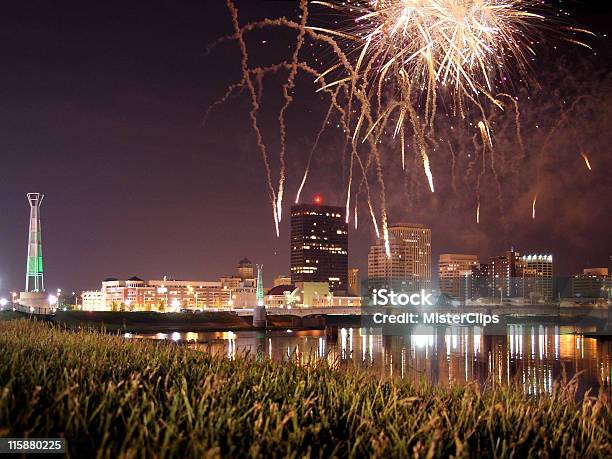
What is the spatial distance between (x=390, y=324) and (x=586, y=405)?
10889 cm

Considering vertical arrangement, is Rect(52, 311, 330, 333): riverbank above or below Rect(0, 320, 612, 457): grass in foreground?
below

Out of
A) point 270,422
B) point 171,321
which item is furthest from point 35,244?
point 270,422

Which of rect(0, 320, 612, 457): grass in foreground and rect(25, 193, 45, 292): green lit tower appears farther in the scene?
rect(25, 193, 45, 292): green lit tower

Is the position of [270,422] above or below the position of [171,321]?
above

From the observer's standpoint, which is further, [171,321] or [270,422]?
[171,321]

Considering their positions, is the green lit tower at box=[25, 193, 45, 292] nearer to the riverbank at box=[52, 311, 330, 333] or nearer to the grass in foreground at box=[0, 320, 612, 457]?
the riverbank at box=[52, 311, 330, 333]

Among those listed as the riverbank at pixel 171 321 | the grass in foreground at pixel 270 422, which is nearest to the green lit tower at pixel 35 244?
the riverbank at pixel 171 321

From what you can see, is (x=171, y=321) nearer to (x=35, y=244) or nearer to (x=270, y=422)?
(x=35, y=244)

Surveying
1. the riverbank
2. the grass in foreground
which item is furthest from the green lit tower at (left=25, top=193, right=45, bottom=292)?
the grass in foreground

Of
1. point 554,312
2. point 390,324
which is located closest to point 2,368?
point 390,324

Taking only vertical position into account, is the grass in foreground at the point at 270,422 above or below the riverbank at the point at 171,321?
above

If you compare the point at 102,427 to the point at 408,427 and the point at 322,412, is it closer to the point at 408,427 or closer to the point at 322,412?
the point at 322,412

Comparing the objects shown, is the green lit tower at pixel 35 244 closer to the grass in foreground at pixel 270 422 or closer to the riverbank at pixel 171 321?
the riverbank at pixel 171 321

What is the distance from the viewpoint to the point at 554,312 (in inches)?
5507
